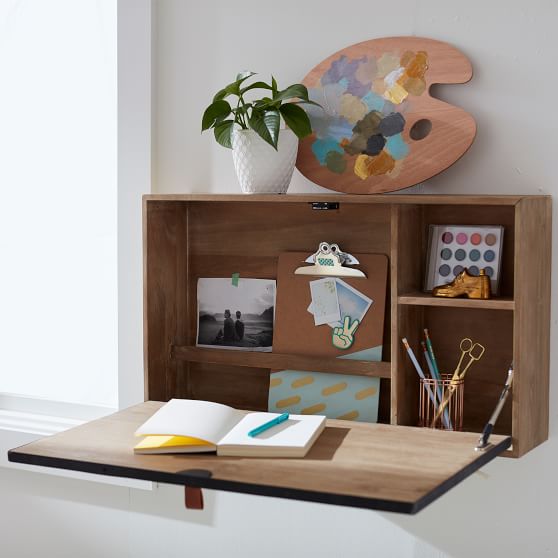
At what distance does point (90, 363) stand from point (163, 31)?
92 cm

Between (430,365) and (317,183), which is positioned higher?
(317,183)

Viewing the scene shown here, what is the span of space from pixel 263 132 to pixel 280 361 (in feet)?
1.63

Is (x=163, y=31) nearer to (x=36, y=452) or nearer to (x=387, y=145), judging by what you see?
(x=387, y=145)

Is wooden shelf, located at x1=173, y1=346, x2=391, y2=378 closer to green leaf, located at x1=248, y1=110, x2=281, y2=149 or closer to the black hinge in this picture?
the black hinge

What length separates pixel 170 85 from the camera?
7.16 feet

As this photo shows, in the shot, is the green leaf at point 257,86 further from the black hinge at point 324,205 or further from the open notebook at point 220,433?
the open notebook at point 220,433

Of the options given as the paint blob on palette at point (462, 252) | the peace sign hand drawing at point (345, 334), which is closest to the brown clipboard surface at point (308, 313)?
the peace sign hand drawing at point (345, 334)

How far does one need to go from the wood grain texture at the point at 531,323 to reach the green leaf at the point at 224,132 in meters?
0.65

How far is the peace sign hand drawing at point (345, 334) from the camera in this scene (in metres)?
1.95

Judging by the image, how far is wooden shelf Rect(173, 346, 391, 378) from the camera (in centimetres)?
190

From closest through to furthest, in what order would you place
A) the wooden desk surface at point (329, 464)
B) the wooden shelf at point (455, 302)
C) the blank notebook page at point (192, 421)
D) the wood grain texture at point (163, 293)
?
the wooden desk surface at point (329, 464)
the blank notebook page at point (192, 421)
the wooden shelf at point (455, 302)
the wood grain texture at point (163, 293)

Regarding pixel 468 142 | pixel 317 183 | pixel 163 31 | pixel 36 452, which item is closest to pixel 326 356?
pixel 317 183

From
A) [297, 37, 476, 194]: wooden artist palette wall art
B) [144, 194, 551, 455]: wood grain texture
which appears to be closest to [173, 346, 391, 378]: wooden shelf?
[144, 194, 551, 455]: wood grain texture

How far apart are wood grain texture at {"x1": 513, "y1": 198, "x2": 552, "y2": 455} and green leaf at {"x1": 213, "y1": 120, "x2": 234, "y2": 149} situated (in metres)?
0.65
